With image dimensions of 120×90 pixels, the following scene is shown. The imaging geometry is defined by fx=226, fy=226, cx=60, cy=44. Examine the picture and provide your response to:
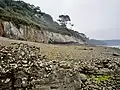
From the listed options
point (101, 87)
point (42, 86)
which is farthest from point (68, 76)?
point (101, 87)

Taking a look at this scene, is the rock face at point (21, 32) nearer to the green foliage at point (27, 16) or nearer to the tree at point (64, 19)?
the green foliage at point (27, 16)

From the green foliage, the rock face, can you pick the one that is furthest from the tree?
the rock face

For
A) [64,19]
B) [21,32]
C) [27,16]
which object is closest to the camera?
[21,32]

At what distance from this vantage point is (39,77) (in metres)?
7.73

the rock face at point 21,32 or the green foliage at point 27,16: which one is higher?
the green foliage at point 27,16

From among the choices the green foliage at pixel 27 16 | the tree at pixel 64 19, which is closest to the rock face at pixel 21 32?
the green foliage at pixel 27 16

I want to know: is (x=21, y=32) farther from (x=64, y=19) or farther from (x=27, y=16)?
(x=64, y=19)

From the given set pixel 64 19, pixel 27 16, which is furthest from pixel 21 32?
pixel 64 19

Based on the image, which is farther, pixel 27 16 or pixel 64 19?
pixel 64 19

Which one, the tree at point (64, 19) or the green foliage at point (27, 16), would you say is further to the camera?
the tree at point (64, 19)

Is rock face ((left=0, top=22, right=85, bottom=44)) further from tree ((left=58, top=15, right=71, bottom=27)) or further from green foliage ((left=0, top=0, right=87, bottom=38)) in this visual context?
tree ((left=58, top=15, right=71, bottom=27))

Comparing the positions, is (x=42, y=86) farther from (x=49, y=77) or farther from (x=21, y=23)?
(x=21, y=23)

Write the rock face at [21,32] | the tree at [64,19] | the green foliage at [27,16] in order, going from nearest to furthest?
the rock face at [21,32]
the green foliage at [27,16]
the tree at [64,19]

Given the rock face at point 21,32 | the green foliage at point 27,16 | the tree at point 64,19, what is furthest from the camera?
the tree at point 64,19
